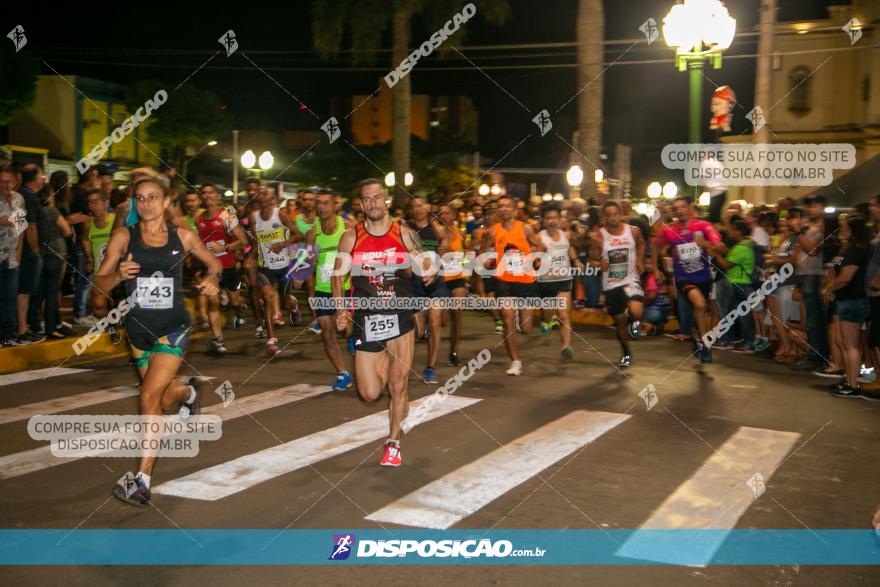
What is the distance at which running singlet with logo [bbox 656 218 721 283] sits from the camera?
11.6 metres

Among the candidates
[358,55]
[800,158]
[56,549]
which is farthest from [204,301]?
[800,158]

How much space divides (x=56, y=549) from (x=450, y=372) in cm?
644

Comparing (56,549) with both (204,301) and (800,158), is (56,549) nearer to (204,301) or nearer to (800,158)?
(204,301)

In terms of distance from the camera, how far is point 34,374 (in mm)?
10109

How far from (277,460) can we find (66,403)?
2.96m

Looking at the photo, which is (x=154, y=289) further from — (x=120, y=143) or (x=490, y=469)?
(x=120, y=143)

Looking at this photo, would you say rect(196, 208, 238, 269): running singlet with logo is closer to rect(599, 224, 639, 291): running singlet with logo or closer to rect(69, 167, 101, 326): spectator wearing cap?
rect(69, 167, 101, 326): spectator wearing cap

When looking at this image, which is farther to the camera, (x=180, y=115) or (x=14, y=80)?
(x=180, y=115)

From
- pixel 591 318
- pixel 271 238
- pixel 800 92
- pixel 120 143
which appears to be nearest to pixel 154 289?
pixel 271 238

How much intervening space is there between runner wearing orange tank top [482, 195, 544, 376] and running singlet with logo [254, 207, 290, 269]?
306cm

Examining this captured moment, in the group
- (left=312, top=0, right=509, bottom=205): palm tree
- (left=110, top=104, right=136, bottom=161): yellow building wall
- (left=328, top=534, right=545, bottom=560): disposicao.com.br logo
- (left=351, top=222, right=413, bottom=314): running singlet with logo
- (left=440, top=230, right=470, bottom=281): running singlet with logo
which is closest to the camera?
(left=328, top=534, right=545, bottom=560): disposicao.com.br logo

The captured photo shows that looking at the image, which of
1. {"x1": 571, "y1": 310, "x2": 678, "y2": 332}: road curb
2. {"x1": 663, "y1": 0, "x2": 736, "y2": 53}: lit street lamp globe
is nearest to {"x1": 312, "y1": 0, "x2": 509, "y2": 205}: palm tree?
{"x1": 571, "y1": 310, "x2": 678, "y2": 332}: road curb

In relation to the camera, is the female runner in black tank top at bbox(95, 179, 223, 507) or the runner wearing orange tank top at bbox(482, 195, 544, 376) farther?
the runner wearing orange tank top at bbox(482, 195, 544, 376)

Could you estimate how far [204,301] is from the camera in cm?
1246
